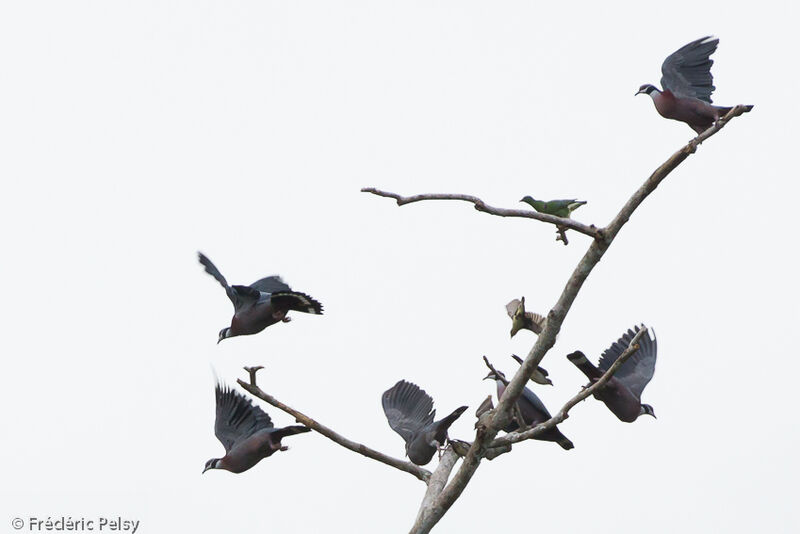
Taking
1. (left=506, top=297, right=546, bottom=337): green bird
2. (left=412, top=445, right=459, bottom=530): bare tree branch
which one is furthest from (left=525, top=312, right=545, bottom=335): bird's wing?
(left=412, top=445, right=459, bottom=530): bare tree branch

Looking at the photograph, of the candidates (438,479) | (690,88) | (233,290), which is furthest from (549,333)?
(690,88)

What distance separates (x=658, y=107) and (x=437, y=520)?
4013 mm

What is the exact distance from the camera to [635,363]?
1071 cm

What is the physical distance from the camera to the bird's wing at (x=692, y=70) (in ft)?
32.9

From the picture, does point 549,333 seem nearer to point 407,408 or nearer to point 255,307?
point 255,307

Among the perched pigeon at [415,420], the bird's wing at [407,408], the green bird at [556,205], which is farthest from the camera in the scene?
the bird's wing at [407,408]

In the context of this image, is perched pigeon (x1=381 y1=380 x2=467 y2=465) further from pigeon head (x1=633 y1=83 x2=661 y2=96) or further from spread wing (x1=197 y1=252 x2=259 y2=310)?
pigeon head (x1=633 y1=83 x2=661 y2=96)

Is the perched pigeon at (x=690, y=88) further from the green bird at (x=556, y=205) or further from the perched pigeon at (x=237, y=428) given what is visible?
the perched pigeon at (x=237, y=428)

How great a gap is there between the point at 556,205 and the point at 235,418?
11.9ft

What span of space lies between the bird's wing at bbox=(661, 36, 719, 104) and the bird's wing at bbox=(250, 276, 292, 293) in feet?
12.7

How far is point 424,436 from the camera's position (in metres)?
10.1

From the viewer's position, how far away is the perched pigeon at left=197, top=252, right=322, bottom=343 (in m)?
9.52

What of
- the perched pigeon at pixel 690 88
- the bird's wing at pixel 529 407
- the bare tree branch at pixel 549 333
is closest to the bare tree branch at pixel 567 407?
the bare tree branch at pixel 549 333

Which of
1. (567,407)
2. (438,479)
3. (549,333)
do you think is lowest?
(567,407)
